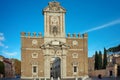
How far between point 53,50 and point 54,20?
6.74 metres

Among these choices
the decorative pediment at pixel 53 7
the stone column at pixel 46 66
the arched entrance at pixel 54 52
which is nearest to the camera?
the stone column at pixel 46 66

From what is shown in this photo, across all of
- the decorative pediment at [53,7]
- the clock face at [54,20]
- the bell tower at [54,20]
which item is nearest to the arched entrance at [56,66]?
the bell tower at [54,20]

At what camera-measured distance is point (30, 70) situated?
53.6 m

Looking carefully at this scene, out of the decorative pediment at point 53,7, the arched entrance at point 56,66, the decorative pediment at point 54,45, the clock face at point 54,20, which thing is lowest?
the arched entrance at point 56,66

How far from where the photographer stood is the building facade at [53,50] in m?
53.8

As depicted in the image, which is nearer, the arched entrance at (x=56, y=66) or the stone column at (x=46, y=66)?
the stone column at (x=46, y=66)

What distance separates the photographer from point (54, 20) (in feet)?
183

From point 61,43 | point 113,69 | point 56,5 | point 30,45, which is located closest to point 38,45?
point 30,45

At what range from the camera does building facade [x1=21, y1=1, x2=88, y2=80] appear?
5375 cm

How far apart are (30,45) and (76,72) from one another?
459 inches

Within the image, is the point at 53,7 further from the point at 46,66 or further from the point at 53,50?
the point at 46,66

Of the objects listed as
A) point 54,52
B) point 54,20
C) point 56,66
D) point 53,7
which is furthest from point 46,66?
point 56,66

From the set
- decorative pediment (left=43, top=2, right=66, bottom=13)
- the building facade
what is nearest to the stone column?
the building facade

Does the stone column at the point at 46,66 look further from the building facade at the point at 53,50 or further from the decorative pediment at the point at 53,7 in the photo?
the decorative pediment at the point at 53,7
